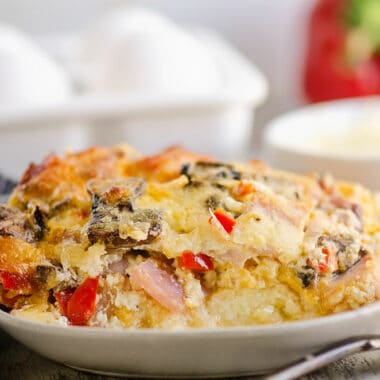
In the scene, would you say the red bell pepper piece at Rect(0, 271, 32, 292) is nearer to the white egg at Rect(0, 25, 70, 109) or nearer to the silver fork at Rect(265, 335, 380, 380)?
the silver fork at Rect(265, 335, 380, 380)

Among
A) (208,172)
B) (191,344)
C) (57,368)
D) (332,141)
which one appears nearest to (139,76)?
(332,141)

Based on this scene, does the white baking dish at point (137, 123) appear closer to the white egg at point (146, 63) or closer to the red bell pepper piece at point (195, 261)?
the white egg at point (146, 63)

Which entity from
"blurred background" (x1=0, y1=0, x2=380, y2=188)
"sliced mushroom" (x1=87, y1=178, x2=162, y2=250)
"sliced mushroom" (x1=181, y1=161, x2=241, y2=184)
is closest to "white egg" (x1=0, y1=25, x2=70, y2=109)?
"blurred background" (x1=0, y1=0, x2=380, y2=188)

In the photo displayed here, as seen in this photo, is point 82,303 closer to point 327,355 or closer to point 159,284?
point 159,284

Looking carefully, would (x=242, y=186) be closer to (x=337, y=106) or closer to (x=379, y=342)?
(x=379, y=342)

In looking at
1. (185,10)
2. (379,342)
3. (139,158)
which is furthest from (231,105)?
(379,342)

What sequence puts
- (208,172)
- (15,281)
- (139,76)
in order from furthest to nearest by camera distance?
(139,76) → (208,172) → (15,281)
